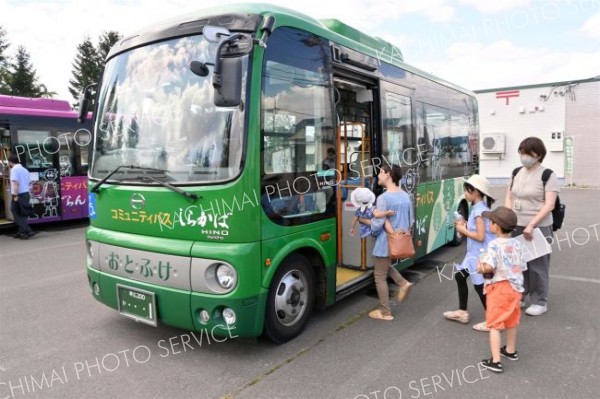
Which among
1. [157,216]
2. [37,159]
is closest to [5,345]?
[157,216]

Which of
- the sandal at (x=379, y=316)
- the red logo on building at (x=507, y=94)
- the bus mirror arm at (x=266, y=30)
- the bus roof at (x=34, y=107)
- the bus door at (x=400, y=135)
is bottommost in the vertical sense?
the sandal at (x=379, y=316)

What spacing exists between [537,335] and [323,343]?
2045mm

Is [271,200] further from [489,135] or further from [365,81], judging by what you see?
[489,135]

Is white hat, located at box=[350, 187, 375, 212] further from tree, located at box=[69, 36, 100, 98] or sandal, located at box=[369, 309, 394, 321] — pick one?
tree, located at box=[69, 36, 100, 98]

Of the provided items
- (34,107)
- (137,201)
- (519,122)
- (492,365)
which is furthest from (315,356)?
(519,122)

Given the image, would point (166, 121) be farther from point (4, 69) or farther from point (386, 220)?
point (4, 69)

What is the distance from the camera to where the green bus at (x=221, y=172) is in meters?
3.41

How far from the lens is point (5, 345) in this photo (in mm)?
4090

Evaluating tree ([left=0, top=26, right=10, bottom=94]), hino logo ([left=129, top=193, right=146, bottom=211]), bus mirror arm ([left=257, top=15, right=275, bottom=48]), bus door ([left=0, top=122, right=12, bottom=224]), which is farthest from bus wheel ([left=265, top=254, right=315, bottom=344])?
tree ([left=0, top=26, right=10, bottom=94])

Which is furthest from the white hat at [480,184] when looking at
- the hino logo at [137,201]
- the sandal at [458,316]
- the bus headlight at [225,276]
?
the hino logo at [137,201]

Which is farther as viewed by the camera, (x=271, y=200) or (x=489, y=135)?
(x=489, y=135)

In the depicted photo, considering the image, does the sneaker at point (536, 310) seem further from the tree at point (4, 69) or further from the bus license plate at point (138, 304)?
the tree at point (4, 69)

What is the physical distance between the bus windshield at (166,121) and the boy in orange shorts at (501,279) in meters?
2.10

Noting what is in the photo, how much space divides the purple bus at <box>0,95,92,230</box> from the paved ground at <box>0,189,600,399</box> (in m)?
5.41
